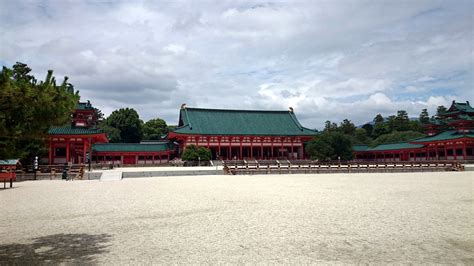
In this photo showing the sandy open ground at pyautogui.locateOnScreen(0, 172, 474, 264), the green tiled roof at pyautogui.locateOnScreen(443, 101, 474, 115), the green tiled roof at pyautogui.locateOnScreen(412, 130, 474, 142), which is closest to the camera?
the sandy open ground at pyautogui.locateOnScreen(0, 172, 474, 264)

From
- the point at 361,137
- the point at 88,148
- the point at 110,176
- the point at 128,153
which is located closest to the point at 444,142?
the point at 361,137

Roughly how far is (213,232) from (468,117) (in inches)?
2241

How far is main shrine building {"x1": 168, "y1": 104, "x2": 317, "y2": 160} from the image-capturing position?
5444 cm

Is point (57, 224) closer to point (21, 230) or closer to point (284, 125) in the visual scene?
point (21, 230)

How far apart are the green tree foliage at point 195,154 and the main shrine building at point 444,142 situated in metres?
33.9

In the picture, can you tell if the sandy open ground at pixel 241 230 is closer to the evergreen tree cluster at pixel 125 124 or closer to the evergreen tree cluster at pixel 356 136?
the evergreen tree cluster at pixel 356 136

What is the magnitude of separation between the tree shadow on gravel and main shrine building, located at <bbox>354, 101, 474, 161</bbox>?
53788 mm

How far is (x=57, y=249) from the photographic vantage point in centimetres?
715

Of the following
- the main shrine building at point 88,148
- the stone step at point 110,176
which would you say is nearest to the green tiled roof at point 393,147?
the main shrine building at point 88,148

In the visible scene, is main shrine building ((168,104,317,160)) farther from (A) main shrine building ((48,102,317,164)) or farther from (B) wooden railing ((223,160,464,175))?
(B) wooden railing ((223,160,464,175))

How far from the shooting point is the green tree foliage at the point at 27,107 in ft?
18.6

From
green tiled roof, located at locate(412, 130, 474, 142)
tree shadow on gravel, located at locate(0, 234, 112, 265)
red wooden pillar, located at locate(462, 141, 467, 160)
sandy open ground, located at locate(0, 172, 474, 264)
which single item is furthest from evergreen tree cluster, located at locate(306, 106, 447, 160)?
tree shadow on gravel, located at locate(0, 234, 112, 265)

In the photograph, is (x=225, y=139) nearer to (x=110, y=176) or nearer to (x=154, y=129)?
(x=110, y=176)

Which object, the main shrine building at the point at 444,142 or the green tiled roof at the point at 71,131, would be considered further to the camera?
the main shrine building at the point at 444,142
